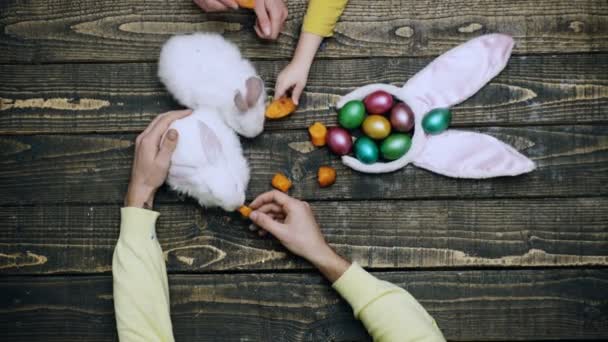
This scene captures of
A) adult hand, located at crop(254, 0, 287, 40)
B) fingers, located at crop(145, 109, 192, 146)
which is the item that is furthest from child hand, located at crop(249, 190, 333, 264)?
adult hand, located at crop(254, 0, 287, 40)

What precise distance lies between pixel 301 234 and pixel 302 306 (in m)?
0.19

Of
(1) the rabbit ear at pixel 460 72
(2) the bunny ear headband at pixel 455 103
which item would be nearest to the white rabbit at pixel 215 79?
(2) the bunny ear headband at pixel 455 103

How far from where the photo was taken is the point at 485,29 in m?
1.36

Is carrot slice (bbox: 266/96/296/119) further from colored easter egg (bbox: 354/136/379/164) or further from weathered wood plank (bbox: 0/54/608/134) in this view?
colored easter egg (bbox: 354/136/379/164)

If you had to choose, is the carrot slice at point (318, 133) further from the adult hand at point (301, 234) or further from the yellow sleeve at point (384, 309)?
the yellow sleeve at point (384, 309)

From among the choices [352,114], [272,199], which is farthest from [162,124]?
[352,114]

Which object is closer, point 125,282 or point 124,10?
point 125,282

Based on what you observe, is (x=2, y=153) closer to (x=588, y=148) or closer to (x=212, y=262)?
(x=212, y=262)

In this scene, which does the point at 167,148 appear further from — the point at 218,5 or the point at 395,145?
the point at 395,145

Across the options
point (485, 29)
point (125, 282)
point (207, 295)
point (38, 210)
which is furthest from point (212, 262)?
point (485, 29)

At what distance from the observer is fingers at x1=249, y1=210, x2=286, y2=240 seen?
4.16 ft

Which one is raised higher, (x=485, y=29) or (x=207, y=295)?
(x=485, y=29)

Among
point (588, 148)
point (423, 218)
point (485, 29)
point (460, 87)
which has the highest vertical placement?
point (485, 29)

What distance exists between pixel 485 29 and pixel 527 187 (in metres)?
0.37
